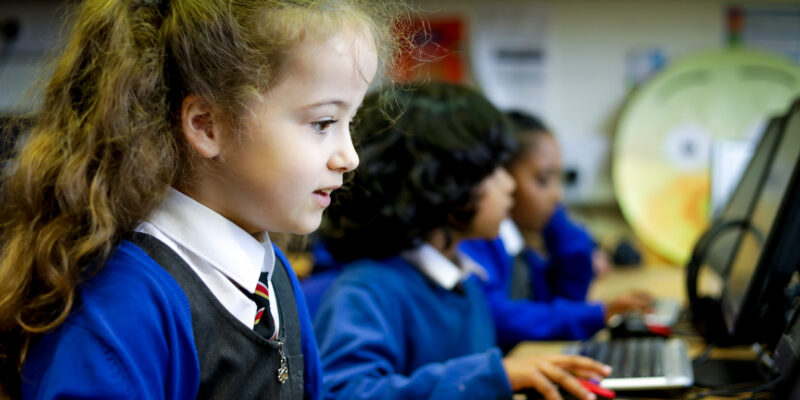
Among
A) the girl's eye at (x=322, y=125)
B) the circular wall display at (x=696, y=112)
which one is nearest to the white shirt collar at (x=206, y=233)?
the girl's eye at (x=322, y=125)

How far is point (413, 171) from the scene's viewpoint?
45.2 inches

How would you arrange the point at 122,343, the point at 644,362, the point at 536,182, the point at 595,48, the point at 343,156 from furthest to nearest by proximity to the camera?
1. the point at 595,48
2. the point at 536,182
3. the point at 644,362
4. the point at 343,156
5. the point at 122,343

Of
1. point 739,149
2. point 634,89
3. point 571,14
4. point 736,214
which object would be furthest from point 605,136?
point 736,214

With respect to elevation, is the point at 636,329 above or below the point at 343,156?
below

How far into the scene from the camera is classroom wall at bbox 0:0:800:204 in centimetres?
269

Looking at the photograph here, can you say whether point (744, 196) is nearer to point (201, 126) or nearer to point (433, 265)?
point (433, 265)

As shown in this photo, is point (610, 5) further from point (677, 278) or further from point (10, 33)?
point (10, 33)

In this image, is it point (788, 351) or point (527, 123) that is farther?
point (527, 123)

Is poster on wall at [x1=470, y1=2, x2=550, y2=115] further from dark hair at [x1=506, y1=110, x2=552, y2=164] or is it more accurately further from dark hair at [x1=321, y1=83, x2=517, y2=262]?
dark hair at [x1=321, y1=83, x2=517, y2=262]

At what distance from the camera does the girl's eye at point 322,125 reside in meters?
0.64

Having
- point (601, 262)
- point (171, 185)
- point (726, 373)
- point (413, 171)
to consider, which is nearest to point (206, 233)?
point (171, 185)

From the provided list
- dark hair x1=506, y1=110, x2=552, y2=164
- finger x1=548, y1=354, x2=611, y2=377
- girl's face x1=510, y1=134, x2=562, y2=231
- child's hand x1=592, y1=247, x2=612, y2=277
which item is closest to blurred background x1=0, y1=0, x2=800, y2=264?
child's hand x1=592, y1=247, x2=612, y2=277

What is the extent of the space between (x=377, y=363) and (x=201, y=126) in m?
0.40

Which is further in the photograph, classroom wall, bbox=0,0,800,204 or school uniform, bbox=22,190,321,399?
classroom wall, bbox=0,0,800,204
